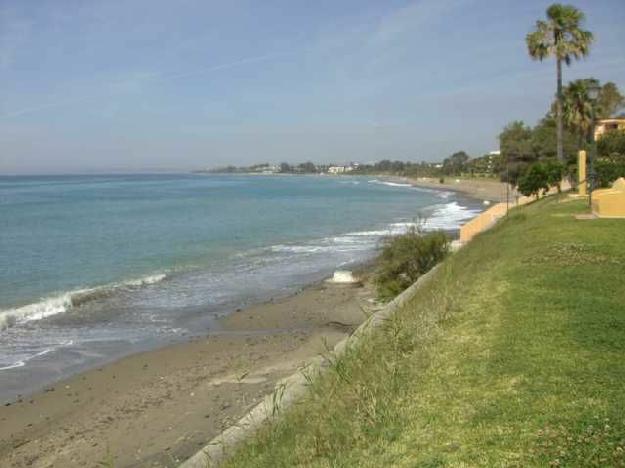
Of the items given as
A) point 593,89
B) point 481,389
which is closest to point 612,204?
point 593,89

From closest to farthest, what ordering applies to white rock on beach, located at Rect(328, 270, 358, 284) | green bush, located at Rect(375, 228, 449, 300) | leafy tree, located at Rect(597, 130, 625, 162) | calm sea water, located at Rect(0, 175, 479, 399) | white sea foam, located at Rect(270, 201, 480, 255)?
1. calm sea water, located at Rect(0, 175, 479, 399)
2. green bush, located at Rect(375, 228, 449, 300)
3. white rock on beach, located at Rect(328, 270, 358, 284)
4. white sea foam, located at Rect(270, 201, 480, 255)
5. leafy tree, located at Rect(597, 130, 625, 162)

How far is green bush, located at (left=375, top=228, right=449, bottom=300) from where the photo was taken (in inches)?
768

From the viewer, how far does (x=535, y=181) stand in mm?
31312

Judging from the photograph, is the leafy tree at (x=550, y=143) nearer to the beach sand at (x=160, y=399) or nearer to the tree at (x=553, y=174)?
the tree at (x=553, y=174)

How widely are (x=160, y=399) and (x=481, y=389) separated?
768 cm

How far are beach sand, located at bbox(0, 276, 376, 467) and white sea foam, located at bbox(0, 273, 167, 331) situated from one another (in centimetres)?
642

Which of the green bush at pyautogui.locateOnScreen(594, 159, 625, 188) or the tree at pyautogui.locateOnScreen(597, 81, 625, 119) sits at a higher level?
the tree at pyautogui.locateOnScreen(597, 81, 625, 119)

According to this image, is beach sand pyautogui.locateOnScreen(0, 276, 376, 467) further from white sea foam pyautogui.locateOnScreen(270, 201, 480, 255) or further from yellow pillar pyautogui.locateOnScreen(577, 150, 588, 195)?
white sea foam pyautogui.locateOnScreen(270, 201, 480, 255)

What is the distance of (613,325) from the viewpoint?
7.35 metres

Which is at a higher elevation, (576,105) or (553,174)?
(576,105)

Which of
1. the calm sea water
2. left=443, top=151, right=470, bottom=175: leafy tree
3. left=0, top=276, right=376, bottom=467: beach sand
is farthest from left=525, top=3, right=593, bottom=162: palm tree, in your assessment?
left=443, top=151, right=470, bottom=175: leafy tree

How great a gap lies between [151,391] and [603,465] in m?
9.93

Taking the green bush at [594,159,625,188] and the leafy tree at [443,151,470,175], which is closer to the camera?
the green bush at [594,159,625,188]

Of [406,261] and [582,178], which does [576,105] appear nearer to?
[582,178]
